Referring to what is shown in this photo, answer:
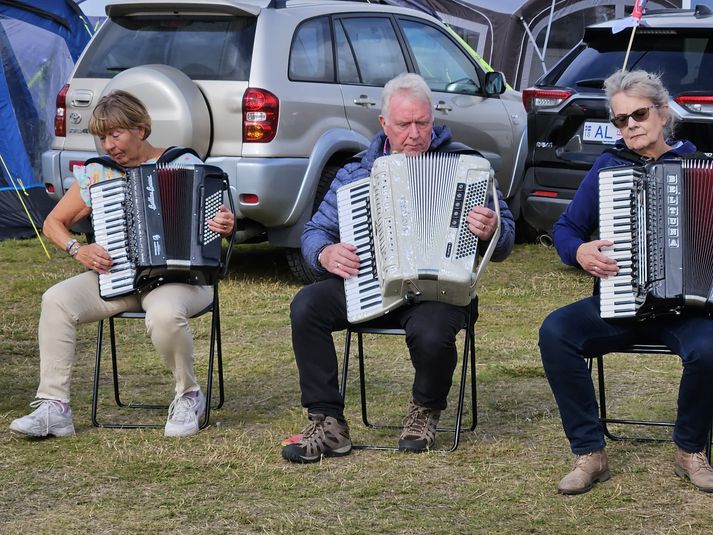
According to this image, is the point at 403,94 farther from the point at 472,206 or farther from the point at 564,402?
the point at 564,402

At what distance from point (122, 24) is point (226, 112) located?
1.11 meters

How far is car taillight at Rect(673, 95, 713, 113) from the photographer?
6895 millimetres

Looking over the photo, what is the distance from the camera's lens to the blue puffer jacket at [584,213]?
4098 mm

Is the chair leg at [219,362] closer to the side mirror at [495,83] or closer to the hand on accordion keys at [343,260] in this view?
the hand on accordion keys at [343,260]

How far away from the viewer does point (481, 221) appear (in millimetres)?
4121

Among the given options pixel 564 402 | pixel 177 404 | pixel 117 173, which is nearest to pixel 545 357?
pixel 564 402

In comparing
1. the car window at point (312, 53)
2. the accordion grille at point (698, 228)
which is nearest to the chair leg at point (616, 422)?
the accordion grille at point (698, 228)

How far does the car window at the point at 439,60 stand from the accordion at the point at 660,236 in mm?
4616

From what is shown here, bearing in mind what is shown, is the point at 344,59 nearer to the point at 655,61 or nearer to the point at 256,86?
the point at 256,86

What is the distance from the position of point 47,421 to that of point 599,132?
4153mm

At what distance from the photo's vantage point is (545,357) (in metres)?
4.05

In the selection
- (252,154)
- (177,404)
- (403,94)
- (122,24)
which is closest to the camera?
(403,94)

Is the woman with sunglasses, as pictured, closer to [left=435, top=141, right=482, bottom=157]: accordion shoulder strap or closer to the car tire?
[left=435, top=141, right=482, bottom=157]: accordion shoulder strap

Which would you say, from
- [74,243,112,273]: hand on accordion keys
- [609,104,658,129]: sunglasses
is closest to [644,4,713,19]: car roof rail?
[609,104,658,129]: sunglasses
